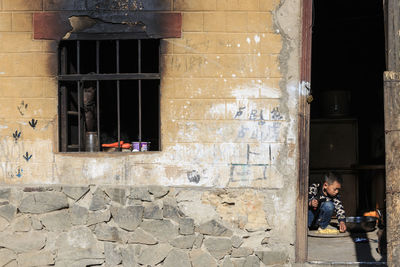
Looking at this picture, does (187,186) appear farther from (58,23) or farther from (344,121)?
(344,121)

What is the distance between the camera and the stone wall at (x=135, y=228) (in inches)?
209

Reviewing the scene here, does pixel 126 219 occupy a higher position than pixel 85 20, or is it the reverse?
pixel 85 20

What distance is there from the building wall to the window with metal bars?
11.2 inches

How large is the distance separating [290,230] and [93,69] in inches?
117

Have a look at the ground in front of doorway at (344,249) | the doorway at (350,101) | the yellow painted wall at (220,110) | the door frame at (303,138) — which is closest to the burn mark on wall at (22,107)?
the yellow painted wall at (220,110)

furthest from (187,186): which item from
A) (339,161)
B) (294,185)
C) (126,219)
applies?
(339,161)

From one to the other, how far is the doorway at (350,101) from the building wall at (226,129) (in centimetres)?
236

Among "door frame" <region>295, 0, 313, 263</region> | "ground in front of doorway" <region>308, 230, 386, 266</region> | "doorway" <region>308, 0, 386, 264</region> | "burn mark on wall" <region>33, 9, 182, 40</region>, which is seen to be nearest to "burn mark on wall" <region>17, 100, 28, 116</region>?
"burn mark on wall" <region>33, 9, 182, 40</region>

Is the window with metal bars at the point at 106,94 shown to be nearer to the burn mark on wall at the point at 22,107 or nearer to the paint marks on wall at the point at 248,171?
the burn mark on wall at the point at 22,107

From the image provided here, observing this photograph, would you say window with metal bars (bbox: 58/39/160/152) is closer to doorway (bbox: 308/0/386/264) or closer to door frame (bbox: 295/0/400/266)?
door frame (bbox: 295/0/400/266)

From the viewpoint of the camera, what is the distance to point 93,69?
20.0ft

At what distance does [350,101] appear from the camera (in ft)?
27.0

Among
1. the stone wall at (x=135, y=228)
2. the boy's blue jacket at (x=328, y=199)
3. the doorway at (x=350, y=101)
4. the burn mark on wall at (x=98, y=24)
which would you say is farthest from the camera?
the doorway at (x=350, y=101)

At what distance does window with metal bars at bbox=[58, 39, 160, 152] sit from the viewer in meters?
5.53
